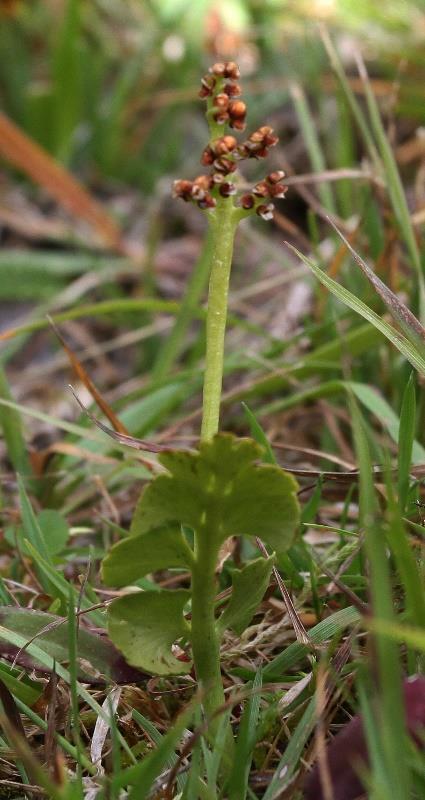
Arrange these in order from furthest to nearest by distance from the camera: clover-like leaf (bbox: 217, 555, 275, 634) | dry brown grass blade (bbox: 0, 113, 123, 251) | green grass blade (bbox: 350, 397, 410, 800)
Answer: dry brown grass blade (bbox: 0, 113, 123, 251) < clover-like leaf (bbox: 217, 555, 275, 634) < green grass blade (bbox: 350, 397, 410, 800)

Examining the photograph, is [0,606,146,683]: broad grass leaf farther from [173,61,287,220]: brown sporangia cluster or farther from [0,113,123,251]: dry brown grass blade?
[0,113,123,251]: dry brown grass blade

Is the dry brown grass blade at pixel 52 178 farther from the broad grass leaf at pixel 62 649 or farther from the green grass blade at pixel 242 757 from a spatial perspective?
the green grass blade at pixel 242 757

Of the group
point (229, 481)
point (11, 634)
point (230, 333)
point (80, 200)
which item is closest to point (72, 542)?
point (11, 634)

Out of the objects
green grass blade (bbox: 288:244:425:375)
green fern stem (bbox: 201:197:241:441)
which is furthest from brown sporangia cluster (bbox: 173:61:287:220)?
green grass blade (bbox: 288:244:425:375)

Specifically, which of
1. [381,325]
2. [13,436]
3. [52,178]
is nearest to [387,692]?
[381,325]

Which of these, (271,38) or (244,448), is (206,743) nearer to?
(244,448)

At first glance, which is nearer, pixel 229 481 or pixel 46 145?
pixel 229 481

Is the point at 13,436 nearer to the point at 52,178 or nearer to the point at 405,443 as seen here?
the point at 405,443

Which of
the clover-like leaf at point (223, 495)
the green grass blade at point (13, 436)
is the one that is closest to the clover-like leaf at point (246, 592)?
the clover-like leaf at point (223, 495)
